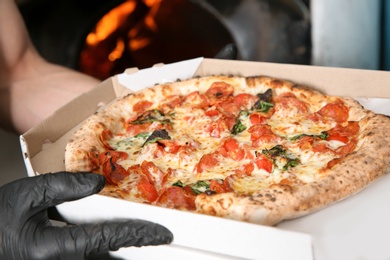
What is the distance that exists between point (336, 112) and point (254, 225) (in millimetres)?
1071

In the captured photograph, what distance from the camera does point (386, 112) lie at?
2.43 meters

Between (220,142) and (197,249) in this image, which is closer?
(197,249)

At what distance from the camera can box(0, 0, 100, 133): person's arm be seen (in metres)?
2.91

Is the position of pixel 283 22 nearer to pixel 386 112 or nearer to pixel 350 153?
pixel 386 112

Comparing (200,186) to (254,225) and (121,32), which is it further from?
(121,32)

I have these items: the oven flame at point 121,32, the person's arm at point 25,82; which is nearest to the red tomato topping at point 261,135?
the person's arm at point 25,82

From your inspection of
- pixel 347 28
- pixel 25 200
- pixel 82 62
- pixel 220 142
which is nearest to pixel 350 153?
pixel 220 142

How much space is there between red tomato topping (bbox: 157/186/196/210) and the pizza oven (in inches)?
83.1

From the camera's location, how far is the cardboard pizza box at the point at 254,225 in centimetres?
149

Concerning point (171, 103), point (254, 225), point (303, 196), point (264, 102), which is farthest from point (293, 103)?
point (254, 225)

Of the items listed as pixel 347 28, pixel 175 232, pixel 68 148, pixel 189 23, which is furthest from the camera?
pixel 189 23

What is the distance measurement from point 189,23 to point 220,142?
2040mm

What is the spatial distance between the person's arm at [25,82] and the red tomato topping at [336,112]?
120 cm

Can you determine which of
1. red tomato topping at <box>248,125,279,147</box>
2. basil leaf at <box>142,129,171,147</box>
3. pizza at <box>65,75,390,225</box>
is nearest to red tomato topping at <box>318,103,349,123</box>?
pizza at <box>65,75,390,225</box>
